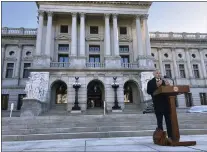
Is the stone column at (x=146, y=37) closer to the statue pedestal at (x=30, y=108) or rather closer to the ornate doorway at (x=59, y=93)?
the ornate doorway at (x=59, y=93)

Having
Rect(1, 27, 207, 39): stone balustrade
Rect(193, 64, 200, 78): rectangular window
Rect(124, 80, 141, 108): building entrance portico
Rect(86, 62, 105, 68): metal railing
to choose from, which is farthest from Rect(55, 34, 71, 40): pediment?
Rect(193, 64, 200, 78): rectangular window

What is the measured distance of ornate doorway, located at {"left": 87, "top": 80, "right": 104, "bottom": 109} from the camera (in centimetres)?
2522

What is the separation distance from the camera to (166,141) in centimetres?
482

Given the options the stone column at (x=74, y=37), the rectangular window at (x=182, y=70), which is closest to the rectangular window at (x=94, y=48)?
the stone column at (x=74, y=37)

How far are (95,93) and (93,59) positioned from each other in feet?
17.9

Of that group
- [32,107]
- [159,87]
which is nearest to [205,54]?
[32,107]

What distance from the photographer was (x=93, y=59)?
2741 cm

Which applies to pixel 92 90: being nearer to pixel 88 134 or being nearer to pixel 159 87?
pixel 88 134

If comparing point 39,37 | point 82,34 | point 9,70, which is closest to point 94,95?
point 82,34

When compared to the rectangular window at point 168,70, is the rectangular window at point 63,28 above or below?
above

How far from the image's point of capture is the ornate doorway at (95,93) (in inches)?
993

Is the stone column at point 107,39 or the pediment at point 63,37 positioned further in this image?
the pediment at point 63,37

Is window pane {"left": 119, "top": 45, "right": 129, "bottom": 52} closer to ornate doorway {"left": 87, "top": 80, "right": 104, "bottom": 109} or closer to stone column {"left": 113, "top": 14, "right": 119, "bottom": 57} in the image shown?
stone column {"left": 113, "top": 14, "right": 119, "bottom": 57}

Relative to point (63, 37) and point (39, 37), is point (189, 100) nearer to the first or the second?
point (63, 37)
